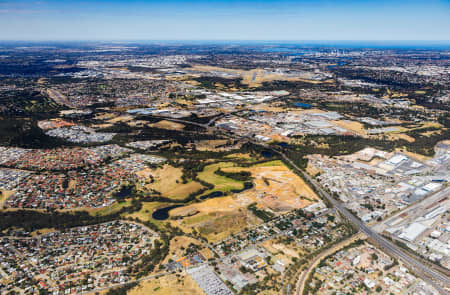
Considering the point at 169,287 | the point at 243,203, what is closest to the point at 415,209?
the point at 243,203

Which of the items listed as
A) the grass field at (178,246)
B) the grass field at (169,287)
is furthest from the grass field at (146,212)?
the grass field at (169,287)

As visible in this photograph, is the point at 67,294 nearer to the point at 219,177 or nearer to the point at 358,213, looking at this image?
→ the point at 219,177

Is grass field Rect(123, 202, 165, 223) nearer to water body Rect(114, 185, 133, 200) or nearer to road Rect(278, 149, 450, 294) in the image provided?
water body Rect(114, 185, 133, 200)

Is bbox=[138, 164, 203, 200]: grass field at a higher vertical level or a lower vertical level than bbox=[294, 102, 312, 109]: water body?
lower

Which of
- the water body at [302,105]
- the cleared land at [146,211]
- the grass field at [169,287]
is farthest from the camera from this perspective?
the water body at [302,105]

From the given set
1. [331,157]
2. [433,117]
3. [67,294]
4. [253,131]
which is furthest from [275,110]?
[67,294]

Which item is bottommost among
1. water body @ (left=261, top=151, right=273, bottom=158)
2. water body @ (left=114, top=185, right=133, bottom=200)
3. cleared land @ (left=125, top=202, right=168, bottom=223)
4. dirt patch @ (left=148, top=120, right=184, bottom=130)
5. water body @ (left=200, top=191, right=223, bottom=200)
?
cleared land @ (left=125, top=202, right=168, bottom=223)

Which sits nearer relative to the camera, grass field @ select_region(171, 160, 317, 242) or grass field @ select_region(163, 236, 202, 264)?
grass field @ select_region(163, 236, 202, 264)

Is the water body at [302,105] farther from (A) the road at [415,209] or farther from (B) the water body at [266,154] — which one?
(A) the road at [415,209]

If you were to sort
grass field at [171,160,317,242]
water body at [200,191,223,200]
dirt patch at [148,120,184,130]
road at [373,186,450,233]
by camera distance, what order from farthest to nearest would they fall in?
dirt patch at [148,120,184,130] < water body at [200,191,223,200] < road at [373,186,450,233] < grass field at [171,160,317,242]

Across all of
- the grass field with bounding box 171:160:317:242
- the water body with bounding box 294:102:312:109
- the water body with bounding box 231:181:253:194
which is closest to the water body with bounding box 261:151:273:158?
the grass field with bounding box 171:160:317:242
